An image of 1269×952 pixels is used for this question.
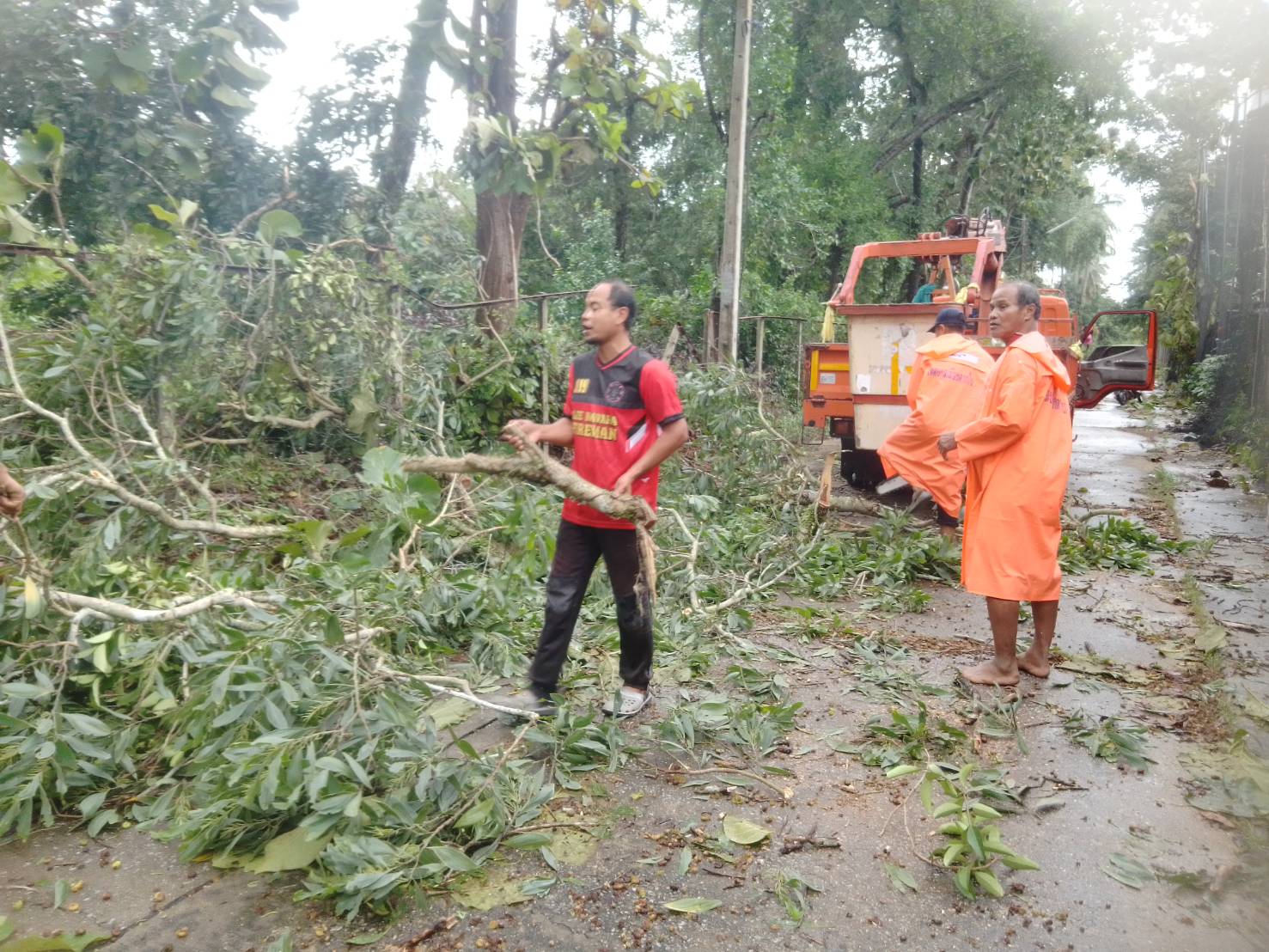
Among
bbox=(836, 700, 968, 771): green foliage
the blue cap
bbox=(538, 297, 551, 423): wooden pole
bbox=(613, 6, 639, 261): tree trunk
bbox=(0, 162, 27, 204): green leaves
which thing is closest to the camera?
bbox=(836, 700, 968, 771): green foliage

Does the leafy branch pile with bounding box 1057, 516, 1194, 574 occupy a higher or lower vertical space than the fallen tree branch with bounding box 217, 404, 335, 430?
lower

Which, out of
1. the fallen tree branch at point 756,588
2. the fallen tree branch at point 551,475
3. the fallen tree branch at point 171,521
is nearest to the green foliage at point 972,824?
the fallen tree branch at point 551,475

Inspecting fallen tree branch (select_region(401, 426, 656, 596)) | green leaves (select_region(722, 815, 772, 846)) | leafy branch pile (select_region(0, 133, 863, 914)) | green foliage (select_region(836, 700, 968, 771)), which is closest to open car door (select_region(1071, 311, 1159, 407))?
leafy branch pile (select_region(0, 133, 863, 914))

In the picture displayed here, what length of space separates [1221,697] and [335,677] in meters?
3.75

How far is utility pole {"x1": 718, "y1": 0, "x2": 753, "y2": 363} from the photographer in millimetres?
10688

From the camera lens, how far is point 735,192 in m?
10.8

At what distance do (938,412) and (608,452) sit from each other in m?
3.16

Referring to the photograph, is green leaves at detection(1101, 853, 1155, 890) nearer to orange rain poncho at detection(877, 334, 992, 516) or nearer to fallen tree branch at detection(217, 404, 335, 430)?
orange rain poncho at detection(877, 334, 992, 516)

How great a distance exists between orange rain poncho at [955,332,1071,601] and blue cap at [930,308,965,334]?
229 cm

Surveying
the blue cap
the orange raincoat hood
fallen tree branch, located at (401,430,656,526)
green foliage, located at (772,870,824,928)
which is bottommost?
green foliage, located at (772,870,824,928)

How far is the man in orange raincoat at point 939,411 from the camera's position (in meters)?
6.24

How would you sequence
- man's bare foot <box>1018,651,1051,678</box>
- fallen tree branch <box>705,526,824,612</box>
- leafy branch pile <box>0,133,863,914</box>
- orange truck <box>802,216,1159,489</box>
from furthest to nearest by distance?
1. orange truck <box>802,216,1159,489</box>
2. fallen tree branch <box>705,526,824,612</box>
3. man's bare foot <box>1018,651,1051,678</box>
4. leafy branch pile <box>0,133,863,914</box>

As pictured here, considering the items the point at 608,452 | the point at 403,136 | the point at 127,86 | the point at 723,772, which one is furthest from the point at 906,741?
the point at 403,136

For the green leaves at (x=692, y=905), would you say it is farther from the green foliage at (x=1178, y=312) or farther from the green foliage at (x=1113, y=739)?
the green foliage at (x=1178, y=312)
